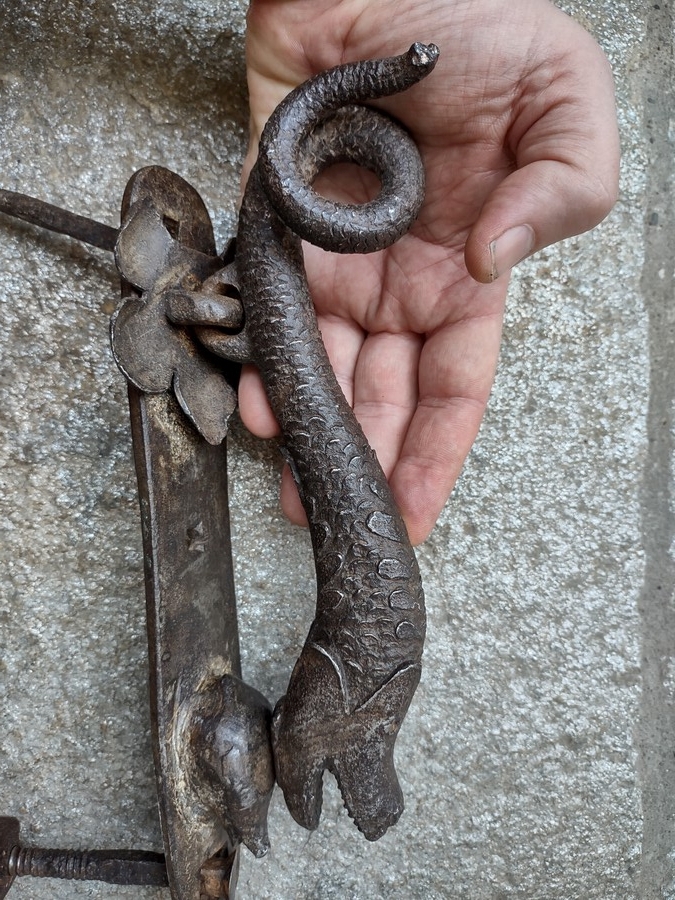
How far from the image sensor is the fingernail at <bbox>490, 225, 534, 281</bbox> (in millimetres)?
524

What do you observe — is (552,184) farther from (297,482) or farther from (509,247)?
(297,482)

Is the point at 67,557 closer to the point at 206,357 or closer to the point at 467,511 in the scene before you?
the point at 206,357

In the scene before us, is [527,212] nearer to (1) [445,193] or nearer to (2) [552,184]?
(2) [552,184]

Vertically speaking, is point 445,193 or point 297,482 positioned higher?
point 445,193

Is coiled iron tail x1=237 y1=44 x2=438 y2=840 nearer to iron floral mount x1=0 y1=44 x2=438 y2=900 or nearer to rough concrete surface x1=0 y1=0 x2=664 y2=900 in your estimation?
iron floral mount x1=0 y1=44 x2=438 y2=900

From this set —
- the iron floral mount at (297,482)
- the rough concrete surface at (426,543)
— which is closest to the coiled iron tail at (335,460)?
the iron floral mount at (297,482)

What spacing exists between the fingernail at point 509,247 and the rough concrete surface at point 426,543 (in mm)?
203

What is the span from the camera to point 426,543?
2.41 ft

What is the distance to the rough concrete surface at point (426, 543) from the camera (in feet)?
2.16

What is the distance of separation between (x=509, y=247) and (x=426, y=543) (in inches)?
12.6

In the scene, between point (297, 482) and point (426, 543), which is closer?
point (297, 482)

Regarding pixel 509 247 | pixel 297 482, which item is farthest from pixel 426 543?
pixel 509 247

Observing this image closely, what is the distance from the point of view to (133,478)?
67cm

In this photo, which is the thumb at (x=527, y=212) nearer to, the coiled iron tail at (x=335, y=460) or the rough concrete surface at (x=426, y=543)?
the coiled iron tail at (x=335, y=460)
